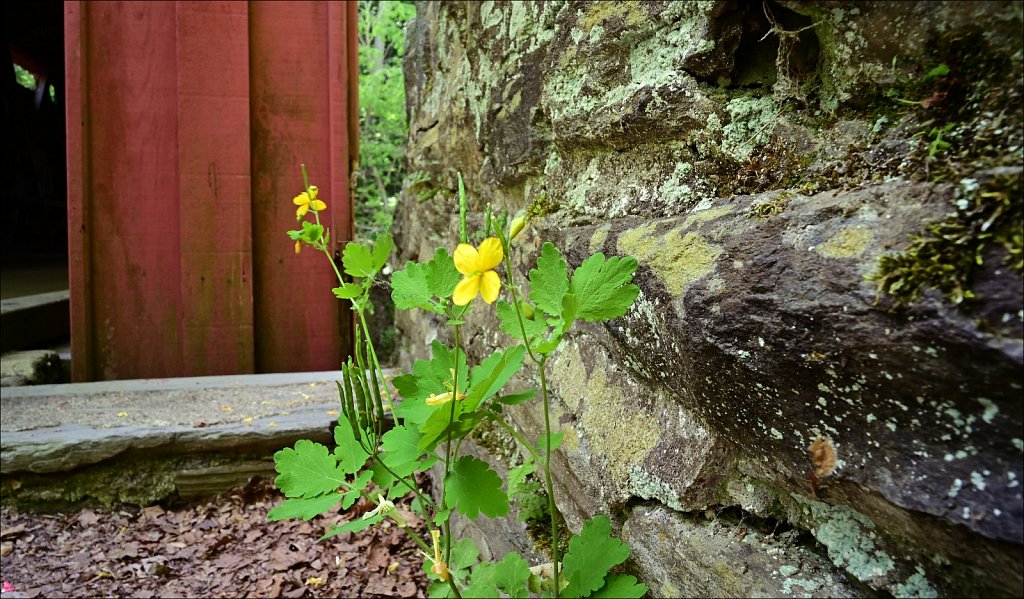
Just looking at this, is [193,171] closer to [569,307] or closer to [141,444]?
[141,444]

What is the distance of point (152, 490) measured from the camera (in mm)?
2375

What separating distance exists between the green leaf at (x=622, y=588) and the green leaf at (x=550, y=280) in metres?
0.35

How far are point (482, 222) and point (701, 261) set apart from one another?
1.09 m

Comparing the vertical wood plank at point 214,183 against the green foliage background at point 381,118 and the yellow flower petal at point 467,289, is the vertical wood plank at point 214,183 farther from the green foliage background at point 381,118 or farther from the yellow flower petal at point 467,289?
the green foliage background at point 381,118

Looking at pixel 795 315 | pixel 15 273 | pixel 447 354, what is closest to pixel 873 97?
pixel 795 315

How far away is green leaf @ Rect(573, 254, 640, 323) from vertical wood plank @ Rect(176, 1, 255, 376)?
307 centimetres

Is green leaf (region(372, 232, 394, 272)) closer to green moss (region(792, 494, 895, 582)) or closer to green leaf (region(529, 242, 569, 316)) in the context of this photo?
green leaf (region(529, 242, 569, 316))

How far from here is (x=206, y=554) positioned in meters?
2.10

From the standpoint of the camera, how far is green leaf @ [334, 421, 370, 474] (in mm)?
911

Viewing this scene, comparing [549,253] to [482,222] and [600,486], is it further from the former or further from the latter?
[482,222]

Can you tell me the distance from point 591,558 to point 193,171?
3.30 meters

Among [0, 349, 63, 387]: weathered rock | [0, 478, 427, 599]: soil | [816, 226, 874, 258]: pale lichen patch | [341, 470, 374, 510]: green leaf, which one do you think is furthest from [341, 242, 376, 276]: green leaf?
[0, 349, 63, 387]: weathered rock

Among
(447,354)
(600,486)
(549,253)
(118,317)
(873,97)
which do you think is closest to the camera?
(873,97)

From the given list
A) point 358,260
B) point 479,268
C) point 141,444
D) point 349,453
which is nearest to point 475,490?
point 349,453
